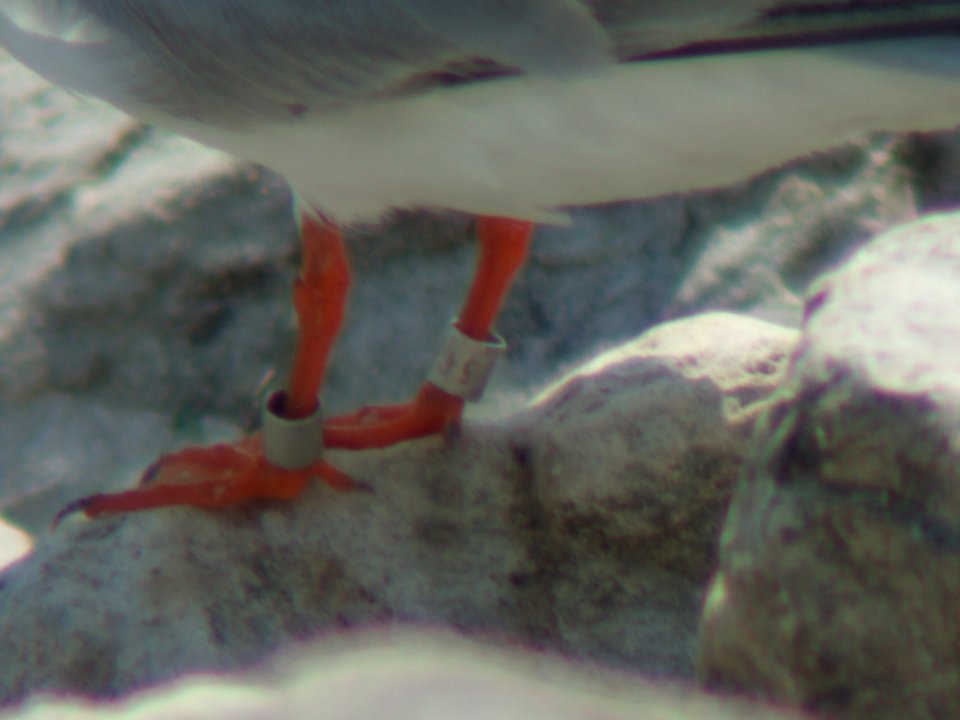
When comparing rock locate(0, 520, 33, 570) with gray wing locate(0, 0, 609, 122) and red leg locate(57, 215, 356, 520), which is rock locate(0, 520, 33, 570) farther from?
gray wing locate(0, 0, 609, 122)

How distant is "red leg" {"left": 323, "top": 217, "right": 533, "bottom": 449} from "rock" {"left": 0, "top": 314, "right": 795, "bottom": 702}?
106 mm

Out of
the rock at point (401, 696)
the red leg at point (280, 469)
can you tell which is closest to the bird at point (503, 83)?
the red leg at point (280, 469)

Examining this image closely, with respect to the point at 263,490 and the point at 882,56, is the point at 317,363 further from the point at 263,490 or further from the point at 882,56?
the point at 882,56

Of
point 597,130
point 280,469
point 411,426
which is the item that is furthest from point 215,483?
point 597,130

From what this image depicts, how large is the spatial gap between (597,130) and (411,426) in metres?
0.76

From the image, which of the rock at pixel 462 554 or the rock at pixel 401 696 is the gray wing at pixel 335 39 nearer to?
the rock at pixel 462 554

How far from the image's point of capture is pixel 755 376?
165cm

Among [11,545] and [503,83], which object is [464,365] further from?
[11,545]

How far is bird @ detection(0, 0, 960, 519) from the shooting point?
3.72 ft

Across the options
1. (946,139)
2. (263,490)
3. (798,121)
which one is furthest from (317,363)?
(946,139)

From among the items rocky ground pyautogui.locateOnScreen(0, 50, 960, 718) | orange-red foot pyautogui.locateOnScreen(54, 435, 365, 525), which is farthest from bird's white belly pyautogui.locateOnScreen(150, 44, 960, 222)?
orange-red foot pyautogui.locateOnScreen(54, 435, 365, 525)

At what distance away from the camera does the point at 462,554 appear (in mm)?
1602

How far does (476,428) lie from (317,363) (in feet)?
1.05

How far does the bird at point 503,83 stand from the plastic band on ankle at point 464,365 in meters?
0.39
